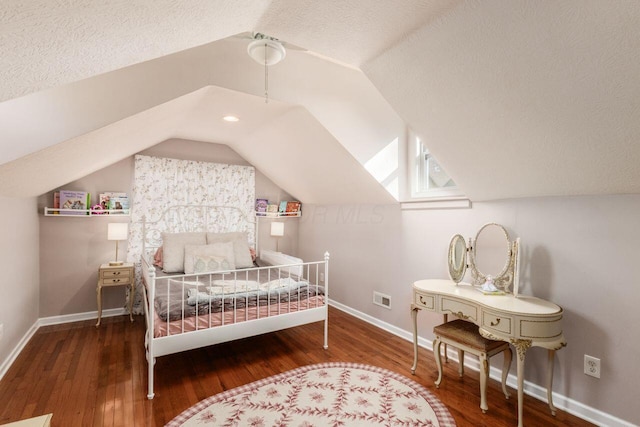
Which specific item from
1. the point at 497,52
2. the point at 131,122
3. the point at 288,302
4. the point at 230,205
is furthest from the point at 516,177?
the point at 230,205

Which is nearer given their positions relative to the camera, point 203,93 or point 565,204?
point 565,204

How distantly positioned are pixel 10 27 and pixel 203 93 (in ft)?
6.25

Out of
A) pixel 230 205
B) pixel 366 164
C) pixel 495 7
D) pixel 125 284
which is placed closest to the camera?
pixel 495 7

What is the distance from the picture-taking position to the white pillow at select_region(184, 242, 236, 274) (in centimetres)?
353

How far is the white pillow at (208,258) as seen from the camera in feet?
11.6

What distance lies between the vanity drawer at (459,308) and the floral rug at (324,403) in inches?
24.3

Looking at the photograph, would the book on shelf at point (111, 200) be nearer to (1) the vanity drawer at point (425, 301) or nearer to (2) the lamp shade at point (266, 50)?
(2) the lamp shade at point (266, 50)

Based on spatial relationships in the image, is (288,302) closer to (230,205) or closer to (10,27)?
(230,205)

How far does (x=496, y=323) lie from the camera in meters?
1.94

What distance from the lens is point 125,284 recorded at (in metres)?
3.54

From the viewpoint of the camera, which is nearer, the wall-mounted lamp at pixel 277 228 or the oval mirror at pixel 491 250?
the oval mirror at pixel 491 250

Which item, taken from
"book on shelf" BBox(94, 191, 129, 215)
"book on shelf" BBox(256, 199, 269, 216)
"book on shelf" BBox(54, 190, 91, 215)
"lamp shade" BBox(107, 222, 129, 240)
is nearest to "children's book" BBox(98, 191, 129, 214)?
"book on shelf" BBox(94, 191, 129, 215)

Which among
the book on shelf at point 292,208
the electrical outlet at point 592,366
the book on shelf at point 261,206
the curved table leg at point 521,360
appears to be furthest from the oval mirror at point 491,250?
the book on shelf at point 261,206

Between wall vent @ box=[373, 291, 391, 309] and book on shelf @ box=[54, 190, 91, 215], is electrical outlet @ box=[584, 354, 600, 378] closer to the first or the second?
wall vent @ box=[373, 291, 391, 309]
